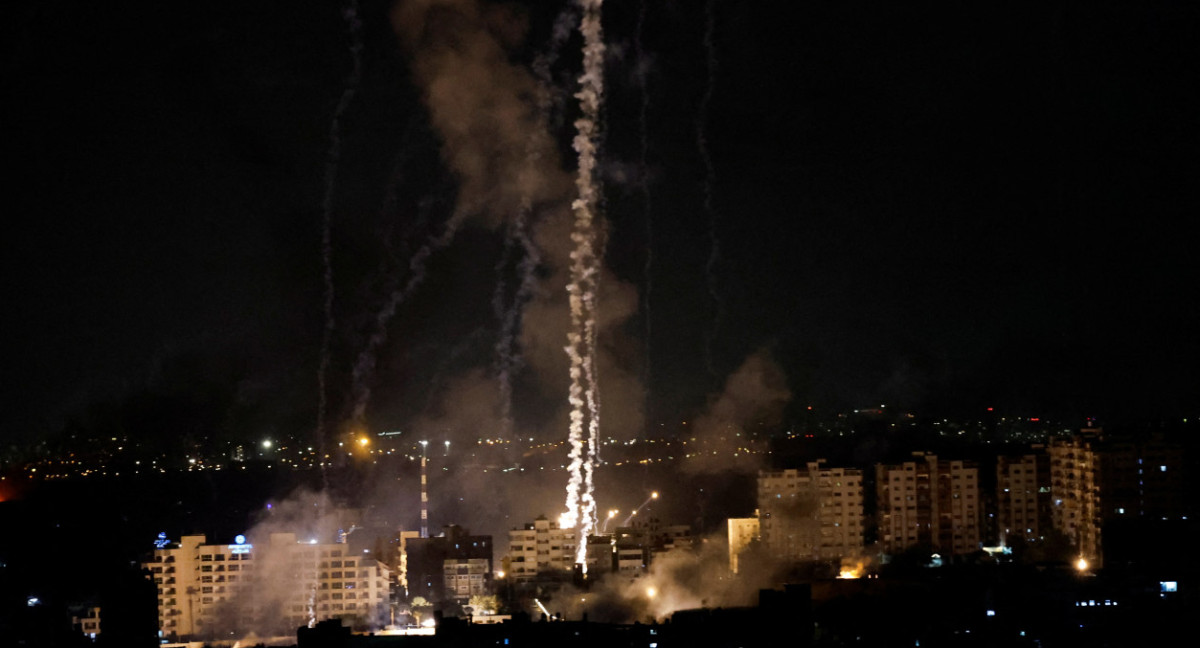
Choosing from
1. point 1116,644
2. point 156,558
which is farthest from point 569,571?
point 1116,644

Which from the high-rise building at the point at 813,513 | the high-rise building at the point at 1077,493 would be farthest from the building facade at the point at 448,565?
the high-rise building at the point at 1077,493

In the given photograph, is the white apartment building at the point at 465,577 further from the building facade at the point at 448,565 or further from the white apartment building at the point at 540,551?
the white apartment building at the point at 540,551

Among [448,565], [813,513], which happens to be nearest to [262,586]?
[448,565]

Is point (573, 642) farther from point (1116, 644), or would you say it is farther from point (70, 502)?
point (70, 502)

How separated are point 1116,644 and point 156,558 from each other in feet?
21.2

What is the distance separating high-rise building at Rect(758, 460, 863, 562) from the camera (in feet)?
31.4

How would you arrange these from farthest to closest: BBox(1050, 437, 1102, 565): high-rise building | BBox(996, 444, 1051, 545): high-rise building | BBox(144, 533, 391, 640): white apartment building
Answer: BBox(996, 444, 1051, 545): high-rise building < BBox(1050, 437, 1102, 565): high-rise building < BBox(144, 533, 391, 640): white apartment building

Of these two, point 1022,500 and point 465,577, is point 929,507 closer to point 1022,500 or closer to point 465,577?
A: point 1022,500

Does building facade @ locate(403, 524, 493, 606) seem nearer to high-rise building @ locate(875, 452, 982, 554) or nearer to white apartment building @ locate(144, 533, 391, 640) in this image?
white apartment building @ locate(144, 533, 391, 640)

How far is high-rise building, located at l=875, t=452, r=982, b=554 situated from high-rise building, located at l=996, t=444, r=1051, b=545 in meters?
0.28

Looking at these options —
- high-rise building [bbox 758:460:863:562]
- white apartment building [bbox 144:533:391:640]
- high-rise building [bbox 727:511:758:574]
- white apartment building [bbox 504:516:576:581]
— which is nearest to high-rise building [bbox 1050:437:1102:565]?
high-rise building [bbox 758:460:863:562]

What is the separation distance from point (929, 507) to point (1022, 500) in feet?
2.91

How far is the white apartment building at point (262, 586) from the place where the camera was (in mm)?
8242

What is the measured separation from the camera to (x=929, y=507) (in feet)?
32.7
